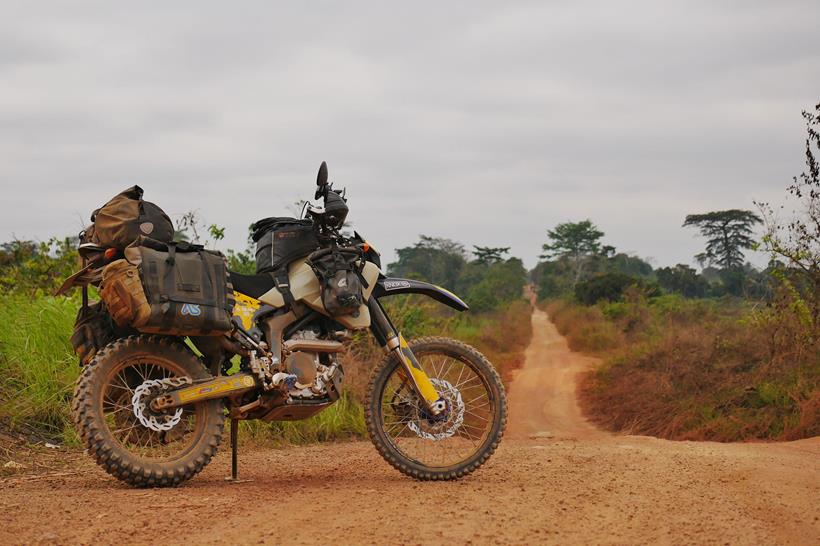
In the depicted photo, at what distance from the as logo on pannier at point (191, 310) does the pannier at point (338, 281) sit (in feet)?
3.00

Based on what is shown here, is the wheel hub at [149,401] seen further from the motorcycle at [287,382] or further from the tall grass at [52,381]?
the tall grass at [52,381]

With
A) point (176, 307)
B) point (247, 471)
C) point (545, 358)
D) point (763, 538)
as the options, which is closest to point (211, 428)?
point (176, 307)

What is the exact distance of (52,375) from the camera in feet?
29.9

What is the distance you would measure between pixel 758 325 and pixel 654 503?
11242 mm

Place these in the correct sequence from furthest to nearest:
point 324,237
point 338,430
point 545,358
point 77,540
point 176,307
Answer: point 545,358 → point 338,430 → point 324,237 → point 176,307 → point 77,540

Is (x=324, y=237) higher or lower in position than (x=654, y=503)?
higher

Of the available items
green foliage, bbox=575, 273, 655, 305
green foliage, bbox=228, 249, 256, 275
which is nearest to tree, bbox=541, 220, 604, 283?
green foliage, bbox=575, 273, 655, 305

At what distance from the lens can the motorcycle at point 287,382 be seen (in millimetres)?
5961

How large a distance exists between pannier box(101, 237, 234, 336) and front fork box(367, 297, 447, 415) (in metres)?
1.17

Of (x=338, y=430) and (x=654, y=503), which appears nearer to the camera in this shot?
(x=654, y=503)

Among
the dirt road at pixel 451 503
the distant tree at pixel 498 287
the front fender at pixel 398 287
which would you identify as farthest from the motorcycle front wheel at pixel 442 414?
the distant tree at pixel 498 287

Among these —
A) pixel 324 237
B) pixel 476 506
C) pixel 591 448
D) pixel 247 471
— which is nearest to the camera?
pixel 476 506

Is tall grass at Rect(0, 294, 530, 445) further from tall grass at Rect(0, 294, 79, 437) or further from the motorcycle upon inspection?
the motorcycle

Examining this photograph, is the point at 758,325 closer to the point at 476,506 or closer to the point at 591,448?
the point at 591,448
